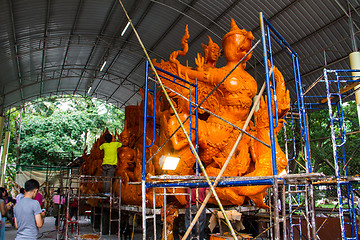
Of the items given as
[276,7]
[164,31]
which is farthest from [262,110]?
[164,31]

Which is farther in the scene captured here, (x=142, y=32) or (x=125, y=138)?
(x=142, y=32)

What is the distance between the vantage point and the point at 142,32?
1398cm

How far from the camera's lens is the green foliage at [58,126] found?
21359mm

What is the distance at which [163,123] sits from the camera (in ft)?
26.6

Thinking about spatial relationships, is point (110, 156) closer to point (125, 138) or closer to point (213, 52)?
point (125, 138)

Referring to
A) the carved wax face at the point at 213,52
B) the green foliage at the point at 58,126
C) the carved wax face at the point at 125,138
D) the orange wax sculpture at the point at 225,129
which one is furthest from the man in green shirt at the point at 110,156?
the green foliage at the point at 58,126

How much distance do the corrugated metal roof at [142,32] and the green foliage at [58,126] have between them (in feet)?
13.0

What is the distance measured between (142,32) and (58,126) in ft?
39.4

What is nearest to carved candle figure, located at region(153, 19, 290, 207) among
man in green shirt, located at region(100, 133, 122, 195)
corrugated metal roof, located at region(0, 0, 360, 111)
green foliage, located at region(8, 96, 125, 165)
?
man in green shirt, located at region(100, 133, 122, 195)

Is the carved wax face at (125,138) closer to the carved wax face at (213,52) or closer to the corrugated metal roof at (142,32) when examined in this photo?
the carved wax face at (213,52)

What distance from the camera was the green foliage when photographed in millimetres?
21359

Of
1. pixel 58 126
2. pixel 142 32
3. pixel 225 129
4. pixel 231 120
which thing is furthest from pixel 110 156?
pixel 58 126

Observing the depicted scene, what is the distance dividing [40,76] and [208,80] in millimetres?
13159

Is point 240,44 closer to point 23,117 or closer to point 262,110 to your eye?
point 262,110
